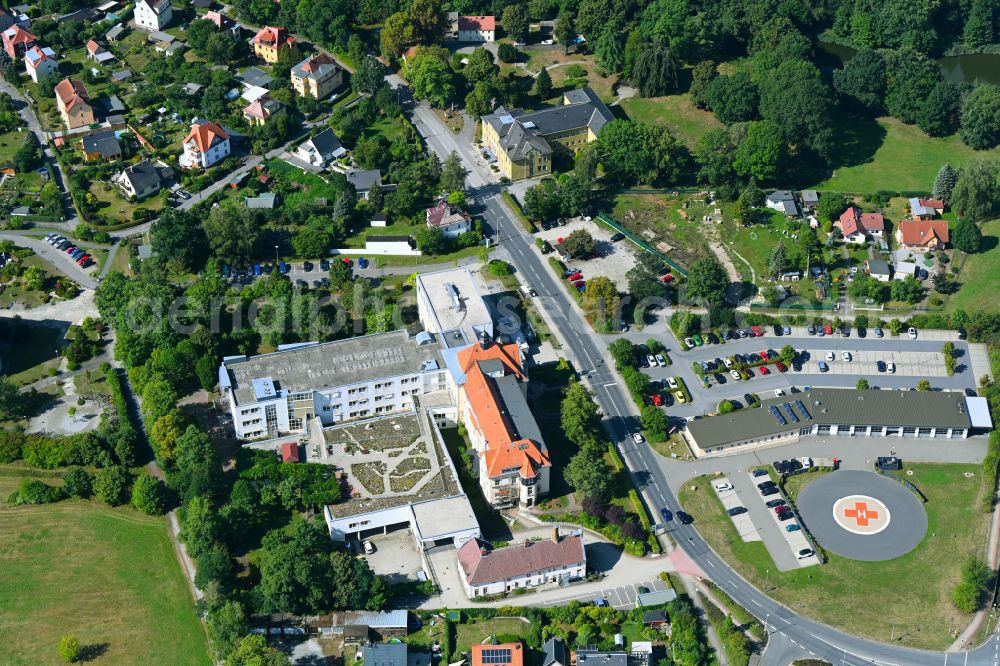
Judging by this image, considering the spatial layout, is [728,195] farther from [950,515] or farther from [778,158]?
[950,515]

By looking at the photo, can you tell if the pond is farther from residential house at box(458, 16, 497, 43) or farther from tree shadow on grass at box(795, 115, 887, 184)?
residential house at box(458, 16, 497, 43)

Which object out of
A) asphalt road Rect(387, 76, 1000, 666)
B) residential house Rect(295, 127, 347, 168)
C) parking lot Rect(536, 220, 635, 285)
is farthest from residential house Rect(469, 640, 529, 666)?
residential house Rect(295, 127, 347, 168)

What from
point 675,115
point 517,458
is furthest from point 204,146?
point 517,458

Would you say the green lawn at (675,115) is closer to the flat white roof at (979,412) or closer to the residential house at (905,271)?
the residential house at (905,271)

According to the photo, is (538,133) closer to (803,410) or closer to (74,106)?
(803,410)

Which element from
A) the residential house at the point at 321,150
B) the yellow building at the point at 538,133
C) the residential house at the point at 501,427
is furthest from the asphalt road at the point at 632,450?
the residential house at the point at 321,150

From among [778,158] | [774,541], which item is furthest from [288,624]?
[778,158]
